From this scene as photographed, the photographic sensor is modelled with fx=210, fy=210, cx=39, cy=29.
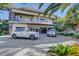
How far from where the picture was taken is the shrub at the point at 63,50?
2.85 meters

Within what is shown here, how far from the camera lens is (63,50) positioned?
112 inches

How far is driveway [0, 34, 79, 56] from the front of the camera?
9.55 ft

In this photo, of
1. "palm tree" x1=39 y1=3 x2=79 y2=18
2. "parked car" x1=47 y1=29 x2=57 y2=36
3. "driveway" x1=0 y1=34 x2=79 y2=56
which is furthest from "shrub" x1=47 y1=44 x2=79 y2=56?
"palm tree" x1=39 y1=3 x2=79 y2=18

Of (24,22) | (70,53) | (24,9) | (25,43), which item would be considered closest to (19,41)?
(25,43)

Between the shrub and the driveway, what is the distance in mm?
95

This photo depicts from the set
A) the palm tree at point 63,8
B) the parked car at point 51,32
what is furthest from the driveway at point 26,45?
the palm tree at point 63,8

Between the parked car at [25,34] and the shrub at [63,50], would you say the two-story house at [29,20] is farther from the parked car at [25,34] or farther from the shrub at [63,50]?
the shrub at [63,50]

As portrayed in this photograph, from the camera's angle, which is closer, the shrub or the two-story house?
the shrub

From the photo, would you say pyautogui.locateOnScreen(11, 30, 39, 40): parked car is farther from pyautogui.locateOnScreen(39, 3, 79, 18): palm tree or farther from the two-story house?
pyautogui.locateOnScreen(39, 3, 79, 18): palm tree

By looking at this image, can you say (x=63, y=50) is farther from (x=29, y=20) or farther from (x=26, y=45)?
(x=29, y=20)

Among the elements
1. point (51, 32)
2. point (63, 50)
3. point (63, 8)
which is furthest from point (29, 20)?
point (63, 50)

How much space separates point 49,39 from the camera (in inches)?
118

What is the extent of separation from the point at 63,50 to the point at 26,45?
52 centimetres

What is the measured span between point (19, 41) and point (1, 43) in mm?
252
